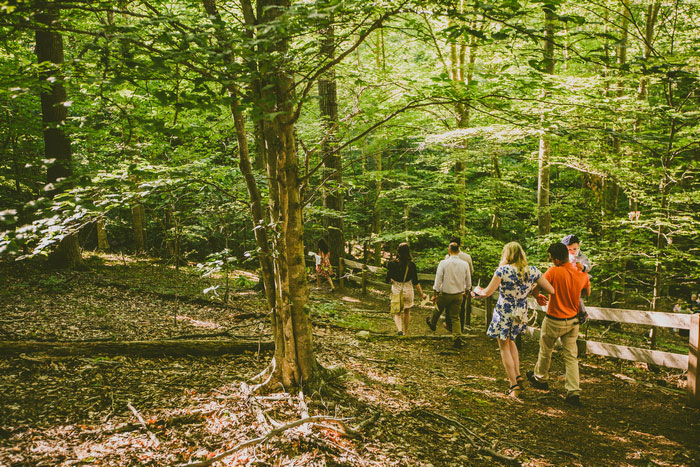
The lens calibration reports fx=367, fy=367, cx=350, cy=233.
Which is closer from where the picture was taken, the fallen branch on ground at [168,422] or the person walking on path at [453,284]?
the fallen branch on ground at [168,422]

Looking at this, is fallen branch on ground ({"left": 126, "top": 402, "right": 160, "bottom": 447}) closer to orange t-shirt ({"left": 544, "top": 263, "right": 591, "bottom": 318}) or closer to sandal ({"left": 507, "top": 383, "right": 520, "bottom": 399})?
sandal ({"left": 507, "top": 383, "right": 520, "bottom": 399})

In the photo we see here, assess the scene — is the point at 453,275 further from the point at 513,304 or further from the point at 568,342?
the point at 568,342

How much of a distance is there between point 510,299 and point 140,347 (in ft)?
16.3

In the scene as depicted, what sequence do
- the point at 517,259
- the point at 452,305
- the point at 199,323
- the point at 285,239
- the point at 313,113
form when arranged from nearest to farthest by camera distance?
the point at 285,239 < the point at 517,259 < the point at 199,323 < the point at 452,305 < the point at 313,113

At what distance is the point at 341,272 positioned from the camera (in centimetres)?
1239

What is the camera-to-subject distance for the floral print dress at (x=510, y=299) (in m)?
5.09

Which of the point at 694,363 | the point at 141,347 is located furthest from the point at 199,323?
the point at 694,363

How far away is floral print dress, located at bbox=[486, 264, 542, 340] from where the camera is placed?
509 cm

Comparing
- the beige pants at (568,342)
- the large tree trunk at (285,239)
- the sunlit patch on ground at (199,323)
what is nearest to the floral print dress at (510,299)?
the beige pants at (568,342)

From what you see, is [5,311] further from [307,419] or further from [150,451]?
[307,419]

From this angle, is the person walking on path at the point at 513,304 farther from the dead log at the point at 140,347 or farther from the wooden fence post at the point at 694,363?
the dead log at the point at 140,347

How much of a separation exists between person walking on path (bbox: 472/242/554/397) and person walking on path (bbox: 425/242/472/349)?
78.5 inches

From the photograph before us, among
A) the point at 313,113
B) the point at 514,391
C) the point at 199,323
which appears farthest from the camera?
the point at 313,113

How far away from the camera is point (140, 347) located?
471 cm
